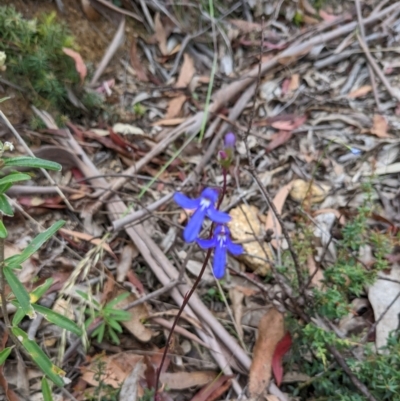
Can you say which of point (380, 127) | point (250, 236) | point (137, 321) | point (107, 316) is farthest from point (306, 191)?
point (107, 316)

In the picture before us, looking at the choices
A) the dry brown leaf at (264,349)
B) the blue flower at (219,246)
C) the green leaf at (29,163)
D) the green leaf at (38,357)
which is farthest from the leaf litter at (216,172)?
the green leaf at (29,163)

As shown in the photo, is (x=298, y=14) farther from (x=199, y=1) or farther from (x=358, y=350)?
(x=358, y=350)

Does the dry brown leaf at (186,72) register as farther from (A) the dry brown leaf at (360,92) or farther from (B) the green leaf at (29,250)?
(B) the green leaf at (29,250)

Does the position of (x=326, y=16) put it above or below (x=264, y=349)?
above

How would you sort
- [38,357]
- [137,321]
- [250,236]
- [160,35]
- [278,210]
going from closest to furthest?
[38,357], [137,321], [250,236], [278,210], [160,35]

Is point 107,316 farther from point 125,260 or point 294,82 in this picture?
point 294,82

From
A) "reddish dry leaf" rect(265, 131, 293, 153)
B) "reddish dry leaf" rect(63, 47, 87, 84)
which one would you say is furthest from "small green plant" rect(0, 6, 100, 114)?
"reddish dry leaf" rect(265, 131, 293, 153)

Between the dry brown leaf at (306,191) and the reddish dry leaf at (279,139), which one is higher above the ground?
the reddish dry leaf at (279,139)
